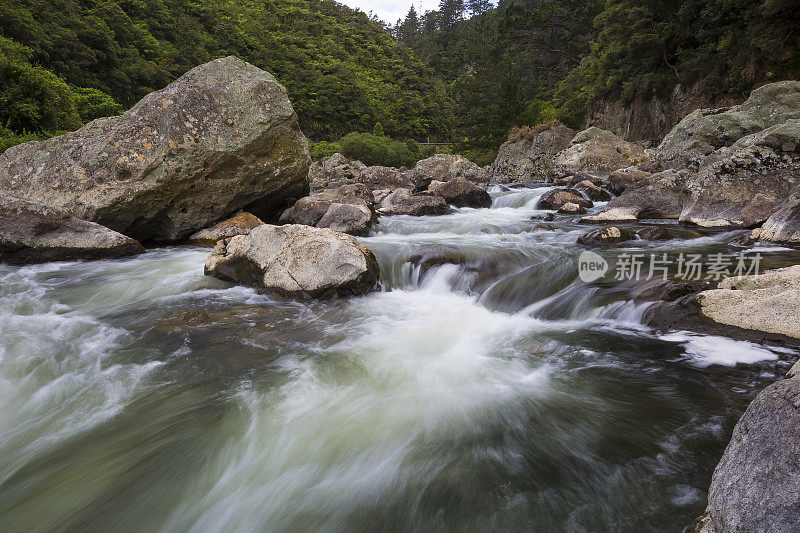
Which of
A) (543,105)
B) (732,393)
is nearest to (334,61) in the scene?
(543,105)

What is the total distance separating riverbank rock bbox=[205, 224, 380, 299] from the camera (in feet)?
17.5

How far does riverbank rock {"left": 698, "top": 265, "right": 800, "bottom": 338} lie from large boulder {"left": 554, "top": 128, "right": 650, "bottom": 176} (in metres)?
15.8

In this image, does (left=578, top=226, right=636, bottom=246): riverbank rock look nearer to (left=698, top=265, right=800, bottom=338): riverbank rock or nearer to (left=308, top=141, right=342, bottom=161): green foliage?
(left=698, top=265, right=800, bottom=338): riverbank rock

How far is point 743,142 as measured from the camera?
8547mm

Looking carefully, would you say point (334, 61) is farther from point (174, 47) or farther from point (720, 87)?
point (720, 87)

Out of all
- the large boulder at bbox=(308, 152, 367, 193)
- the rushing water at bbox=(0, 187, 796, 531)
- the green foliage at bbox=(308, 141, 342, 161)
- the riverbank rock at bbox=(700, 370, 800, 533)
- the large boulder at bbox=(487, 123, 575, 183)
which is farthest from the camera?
the green foliage at bbox=(308, 141, 342, 161)

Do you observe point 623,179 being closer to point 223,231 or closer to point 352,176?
point 352,176

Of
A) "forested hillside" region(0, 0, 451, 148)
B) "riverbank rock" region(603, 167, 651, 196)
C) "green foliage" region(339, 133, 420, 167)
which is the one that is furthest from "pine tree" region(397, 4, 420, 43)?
"riverbank rock" region(603, 167, 651, 196)

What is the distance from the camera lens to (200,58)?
33.1 meters

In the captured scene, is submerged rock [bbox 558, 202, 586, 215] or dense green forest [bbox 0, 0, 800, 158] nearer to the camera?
submerged rock [bbox 558, 202, 586, 215]

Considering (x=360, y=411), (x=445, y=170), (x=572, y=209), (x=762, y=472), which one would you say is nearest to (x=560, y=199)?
(x=572, y=209)

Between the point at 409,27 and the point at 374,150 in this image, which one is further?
the point at 409,27

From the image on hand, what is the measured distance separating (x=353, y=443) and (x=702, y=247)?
6622mm

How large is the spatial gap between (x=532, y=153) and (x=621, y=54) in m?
7.39
